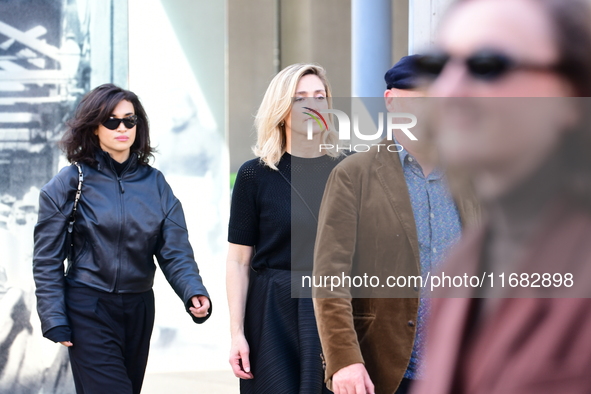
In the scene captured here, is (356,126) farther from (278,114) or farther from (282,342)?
(282,342)

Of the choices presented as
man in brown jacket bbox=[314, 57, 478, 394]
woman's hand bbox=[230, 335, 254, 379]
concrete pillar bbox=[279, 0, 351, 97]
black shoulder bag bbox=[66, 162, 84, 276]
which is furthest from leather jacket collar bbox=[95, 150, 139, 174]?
concrete pillar bbox=[279, 0, 351, 97]

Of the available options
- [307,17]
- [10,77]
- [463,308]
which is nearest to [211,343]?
[10,77]

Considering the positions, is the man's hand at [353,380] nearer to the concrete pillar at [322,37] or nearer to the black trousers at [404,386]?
the black trousers at [404,386]

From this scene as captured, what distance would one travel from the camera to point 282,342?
3.57 m

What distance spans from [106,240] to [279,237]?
1117mm

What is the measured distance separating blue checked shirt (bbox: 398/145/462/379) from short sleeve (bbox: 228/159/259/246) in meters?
1.15

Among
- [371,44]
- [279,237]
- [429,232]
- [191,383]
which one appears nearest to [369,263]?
[429,232]

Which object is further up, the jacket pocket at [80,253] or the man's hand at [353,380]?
the jacket pocket at [80,253]

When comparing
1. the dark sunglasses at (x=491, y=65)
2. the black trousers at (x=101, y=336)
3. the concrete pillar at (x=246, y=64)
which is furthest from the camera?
the concrete pillar at (x=246, y=64)

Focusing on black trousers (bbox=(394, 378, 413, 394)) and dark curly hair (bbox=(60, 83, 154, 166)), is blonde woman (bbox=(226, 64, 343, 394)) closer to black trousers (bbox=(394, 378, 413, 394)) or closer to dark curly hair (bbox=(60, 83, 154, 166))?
black trousers (bbox=(394, 378, 413, 394))

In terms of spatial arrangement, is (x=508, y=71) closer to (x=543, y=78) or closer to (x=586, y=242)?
(x=543, y=78)

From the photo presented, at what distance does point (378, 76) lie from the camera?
18.7 ft

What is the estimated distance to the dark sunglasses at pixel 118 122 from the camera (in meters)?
4.60

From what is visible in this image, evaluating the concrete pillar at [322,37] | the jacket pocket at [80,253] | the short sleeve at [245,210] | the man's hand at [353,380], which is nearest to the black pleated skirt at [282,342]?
the short sleeve at [245,210]
